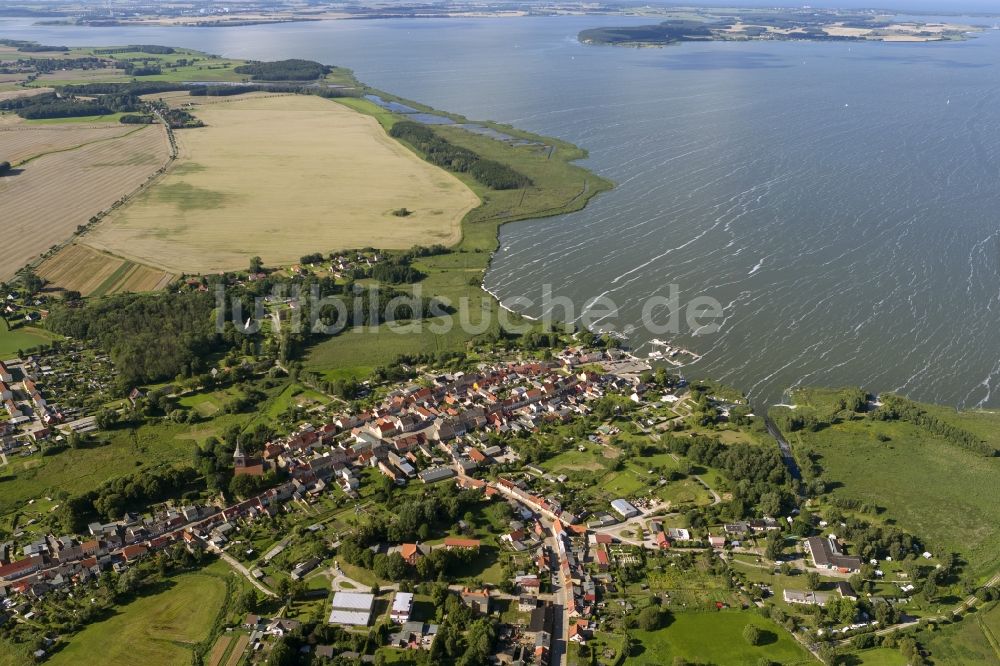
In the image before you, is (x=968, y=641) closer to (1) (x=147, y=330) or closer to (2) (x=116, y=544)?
(2) (x=116, y=544)

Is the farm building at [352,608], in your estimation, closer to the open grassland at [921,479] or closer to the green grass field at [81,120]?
the open grassland at [921,479]

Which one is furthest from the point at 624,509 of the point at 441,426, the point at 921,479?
the point at 921,479

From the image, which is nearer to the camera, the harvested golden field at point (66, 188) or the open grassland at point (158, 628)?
the open grassland at point (158, 628)

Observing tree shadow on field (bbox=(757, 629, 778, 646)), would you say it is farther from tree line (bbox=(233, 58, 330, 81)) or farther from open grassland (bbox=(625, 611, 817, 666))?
tree line (bbox=(233, 58, 330, 81))

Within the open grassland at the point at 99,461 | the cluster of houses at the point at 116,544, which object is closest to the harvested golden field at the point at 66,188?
the open grassland at the point at 99,461

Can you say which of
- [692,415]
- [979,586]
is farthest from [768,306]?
[979,586]
